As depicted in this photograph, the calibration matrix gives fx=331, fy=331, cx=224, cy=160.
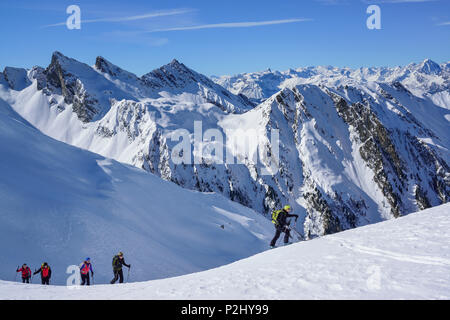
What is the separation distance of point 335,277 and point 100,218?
23.0 m

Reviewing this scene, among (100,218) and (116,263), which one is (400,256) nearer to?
(116,263)

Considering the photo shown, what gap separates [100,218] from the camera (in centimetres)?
2747

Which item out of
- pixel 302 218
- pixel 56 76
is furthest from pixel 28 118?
pixel 302 218

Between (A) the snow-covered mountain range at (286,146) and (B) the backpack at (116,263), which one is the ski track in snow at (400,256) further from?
(A) the snow-covered mountain range at (286,146)

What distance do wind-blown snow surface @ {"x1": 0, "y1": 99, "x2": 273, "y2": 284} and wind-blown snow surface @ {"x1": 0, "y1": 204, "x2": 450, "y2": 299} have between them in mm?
10630

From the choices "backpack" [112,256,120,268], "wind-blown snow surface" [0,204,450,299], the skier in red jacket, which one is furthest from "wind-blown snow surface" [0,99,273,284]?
"wind-blown snow surface" [0,204,450,299]

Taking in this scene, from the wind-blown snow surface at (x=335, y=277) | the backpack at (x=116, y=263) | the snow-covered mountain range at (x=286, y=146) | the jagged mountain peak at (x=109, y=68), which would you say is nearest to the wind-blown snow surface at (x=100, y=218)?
the backpack at (x=116, y=263)

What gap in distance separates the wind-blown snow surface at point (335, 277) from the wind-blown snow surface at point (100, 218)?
1063cm

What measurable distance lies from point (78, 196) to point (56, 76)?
155407 mm

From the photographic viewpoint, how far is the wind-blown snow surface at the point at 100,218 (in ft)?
72.9

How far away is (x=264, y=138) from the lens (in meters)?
114

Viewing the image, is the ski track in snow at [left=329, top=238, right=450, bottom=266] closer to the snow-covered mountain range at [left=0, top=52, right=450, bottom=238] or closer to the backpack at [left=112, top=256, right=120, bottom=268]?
the backpack at [left=112, top=256, right=120, bottom=268]

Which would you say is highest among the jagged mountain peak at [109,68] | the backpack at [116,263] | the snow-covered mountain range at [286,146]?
the jagged mountain peak at [109,68]

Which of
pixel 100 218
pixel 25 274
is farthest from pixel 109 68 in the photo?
pixel 25 274
